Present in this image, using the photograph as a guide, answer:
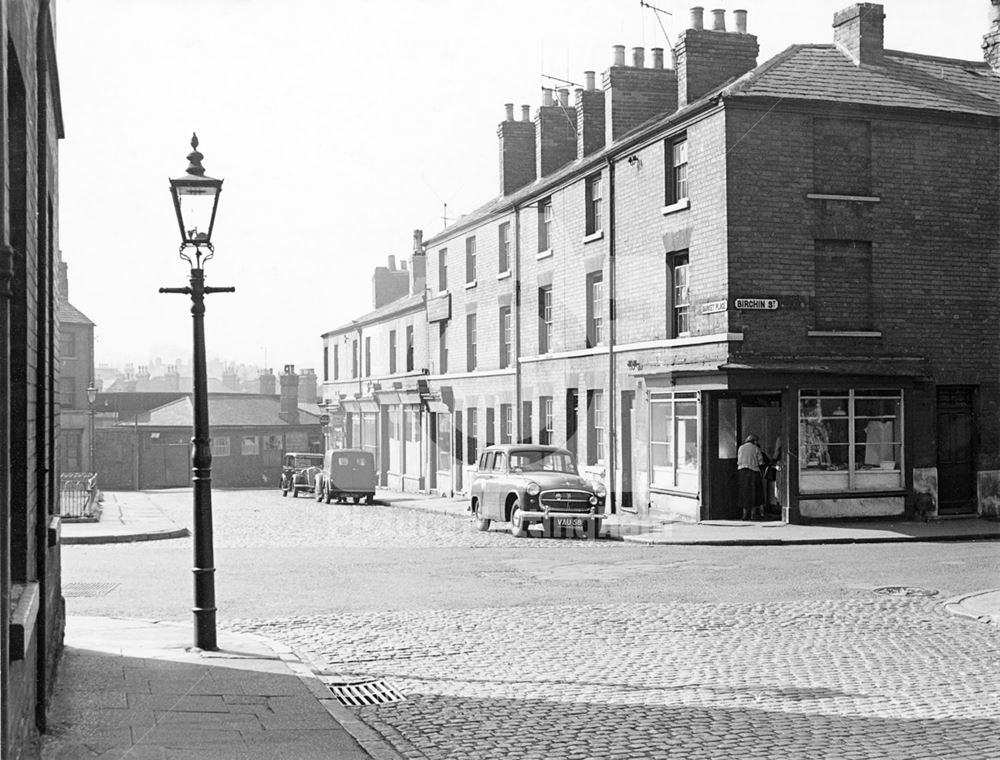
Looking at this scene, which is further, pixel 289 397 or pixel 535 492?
pixel 289 397

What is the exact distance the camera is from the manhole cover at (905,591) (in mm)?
13703

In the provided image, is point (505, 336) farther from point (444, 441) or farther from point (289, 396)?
point (289, 396)

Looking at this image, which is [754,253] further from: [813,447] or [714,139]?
[813,447]

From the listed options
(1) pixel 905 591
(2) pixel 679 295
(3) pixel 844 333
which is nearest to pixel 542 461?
(2) pixel 679 295

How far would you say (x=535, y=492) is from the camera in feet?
71.1

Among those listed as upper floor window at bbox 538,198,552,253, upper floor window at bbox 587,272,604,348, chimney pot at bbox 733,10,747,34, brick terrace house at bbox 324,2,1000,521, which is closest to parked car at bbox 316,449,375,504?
upper floor window at bbox 538,198,552,253

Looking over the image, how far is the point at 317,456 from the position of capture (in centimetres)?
5028

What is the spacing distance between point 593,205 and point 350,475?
48.5 ft

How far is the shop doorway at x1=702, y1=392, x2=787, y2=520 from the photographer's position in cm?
2361

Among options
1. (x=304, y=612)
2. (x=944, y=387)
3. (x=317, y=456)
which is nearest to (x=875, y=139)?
(x=944, y=387)

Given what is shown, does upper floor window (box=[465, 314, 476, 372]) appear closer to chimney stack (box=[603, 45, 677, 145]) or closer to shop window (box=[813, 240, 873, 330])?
chimney stack (box=[603, 45, 677, 145])

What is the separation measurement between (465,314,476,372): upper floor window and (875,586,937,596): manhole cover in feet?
82.9

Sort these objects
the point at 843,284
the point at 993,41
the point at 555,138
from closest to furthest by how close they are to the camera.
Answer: the point at 843,284
the point at 993,41
the point at 555,138

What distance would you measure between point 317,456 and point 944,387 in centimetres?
3127
